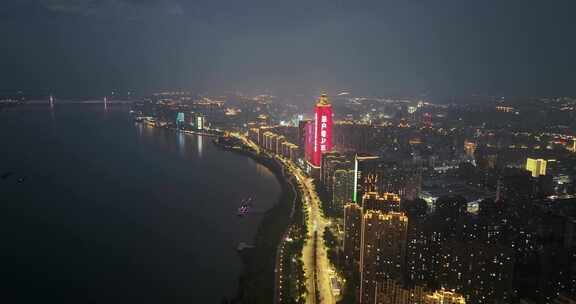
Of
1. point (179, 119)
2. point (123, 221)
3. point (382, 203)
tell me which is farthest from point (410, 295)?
point (179, 119)

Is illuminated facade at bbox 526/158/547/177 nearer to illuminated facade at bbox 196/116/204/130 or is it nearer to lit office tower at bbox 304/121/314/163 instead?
lit office tower at bbox 304/121/314/163

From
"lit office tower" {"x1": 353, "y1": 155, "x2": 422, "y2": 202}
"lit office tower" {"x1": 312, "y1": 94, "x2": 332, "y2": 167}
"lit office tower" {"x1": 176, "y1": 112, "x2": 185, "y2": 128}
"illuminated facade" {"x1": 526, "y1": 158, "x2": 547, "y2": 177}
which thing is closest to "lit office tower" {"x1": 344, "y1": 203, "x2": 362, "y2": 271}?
"lit office tower" {"x1": 353, "y1": 155, "x2": 422, "y2": 202}

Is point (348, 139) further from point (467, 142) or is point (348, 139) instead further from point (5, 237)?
point (5, 237)

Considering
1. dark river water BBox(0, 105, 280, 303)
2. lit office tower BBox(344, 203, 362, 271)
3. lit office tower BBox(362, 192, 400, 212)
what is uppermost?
lit office tower BBox(362, 192, 400, 212)

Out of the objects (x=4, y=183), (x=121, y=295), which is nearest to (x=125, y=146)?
(x=4, y=183)

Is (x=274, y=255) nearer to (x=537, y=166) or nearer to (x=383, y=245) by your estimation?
(x=383, y=245)

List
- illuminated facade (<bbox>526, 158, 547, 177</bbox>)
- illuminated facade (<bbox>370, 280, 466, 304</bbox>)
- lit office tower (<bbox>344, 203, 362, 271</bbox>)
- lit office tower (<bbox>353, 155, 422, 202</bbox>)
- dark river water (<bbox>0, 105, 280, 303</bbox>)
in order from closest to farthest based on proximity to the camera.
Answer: illuminated facade (<bbox>370, 280, 466, 304</bbox>), dark river water (<bbox>0, 105, 280, 303</bbox>), lit office tower (<bbox>344, 203, 362, 271</bbox>), lit office tower (<bbox>353, 155, 422, 202</bbox>), illuminated facade (<bbox>526, 158, 547, 177</bbox>)

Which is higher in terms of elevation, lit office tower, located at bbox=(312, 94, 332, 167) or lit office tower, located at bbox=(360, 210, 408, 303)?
lit office tower, located at bbox=(312, 94, 332, 167)
